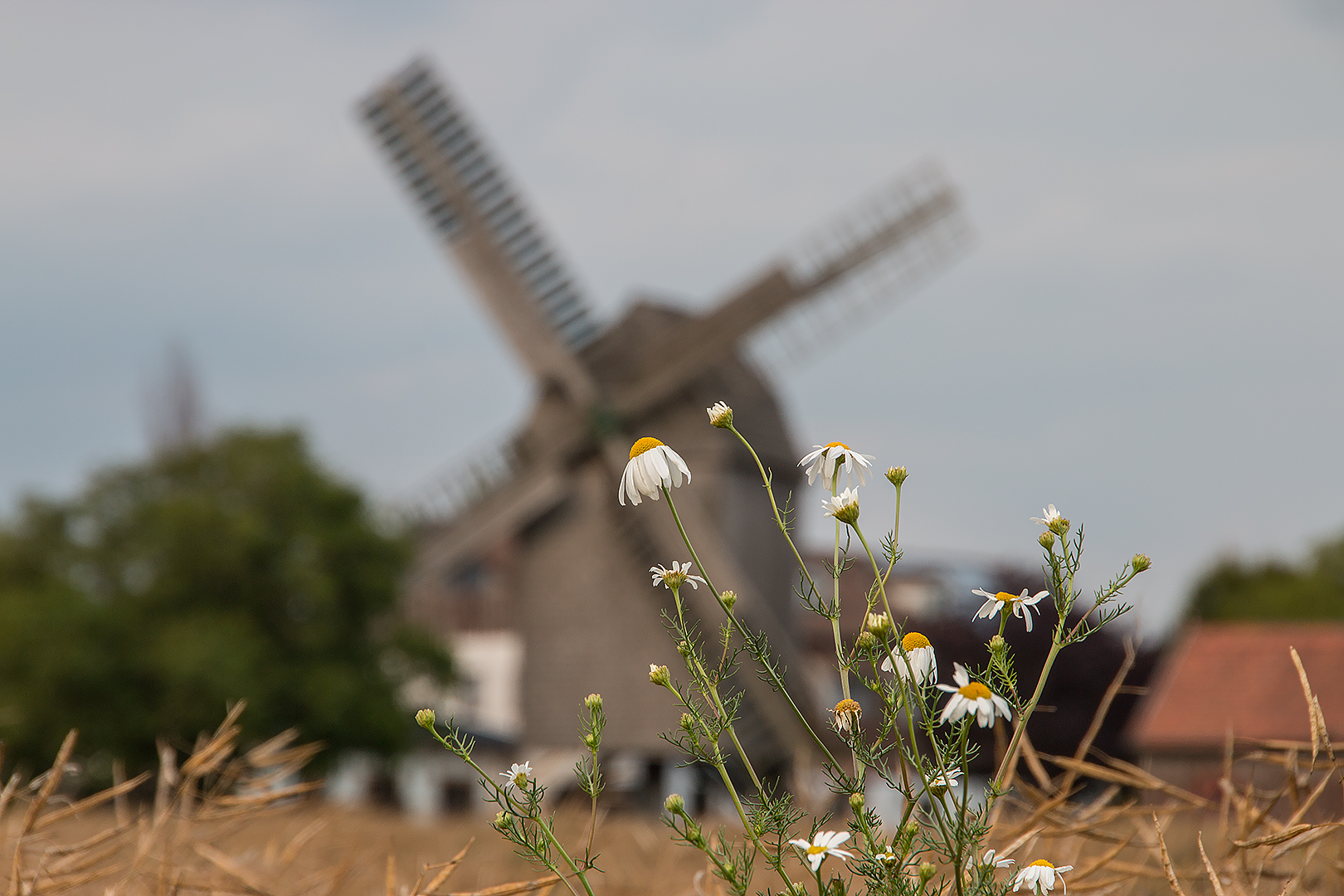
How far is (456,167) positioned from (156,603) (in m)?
7.10

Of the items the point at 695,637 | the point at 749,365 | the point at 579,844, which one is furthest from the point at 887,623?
the point at 749,365

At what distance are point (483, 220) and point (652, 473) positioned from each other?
16812 millimetres

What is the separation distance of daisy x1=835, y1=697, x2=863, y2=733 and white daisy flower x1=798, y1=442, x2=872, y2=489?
254mm

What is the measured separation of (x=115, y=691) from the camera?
18.0 meters

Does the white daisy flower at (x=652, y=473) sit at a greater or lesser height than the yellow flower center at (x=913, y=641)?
greater

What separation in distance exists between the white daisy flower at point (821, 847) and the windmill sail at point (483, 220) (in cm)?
1562

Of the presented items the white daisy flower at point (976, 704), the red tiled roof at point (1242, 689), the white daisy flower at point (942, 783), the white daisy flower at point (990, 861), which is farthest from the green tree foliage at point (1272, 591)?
the white daisy flower at point (976, 704)

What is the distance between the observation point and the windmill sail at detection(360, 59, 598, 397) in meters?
17.4

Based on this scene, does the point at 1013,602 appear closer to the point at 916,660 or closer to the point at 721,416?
the point at 916,660

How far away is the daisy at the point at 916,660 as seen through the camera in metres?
1.58

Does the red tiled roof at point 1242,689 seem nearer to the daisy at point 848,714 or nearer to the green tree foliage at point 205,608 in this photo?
the green tree foliage at point 205,608

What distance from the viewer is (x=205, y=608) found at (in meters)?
18.8

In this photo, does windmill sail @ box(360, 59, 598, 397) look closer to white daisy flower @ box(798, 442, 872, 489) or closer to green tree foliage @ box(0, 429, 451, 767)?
green tree foliage @ box(0, 429, 451, 767)

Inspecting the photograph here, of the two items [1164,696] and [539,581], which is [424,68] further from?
[1164,696]
